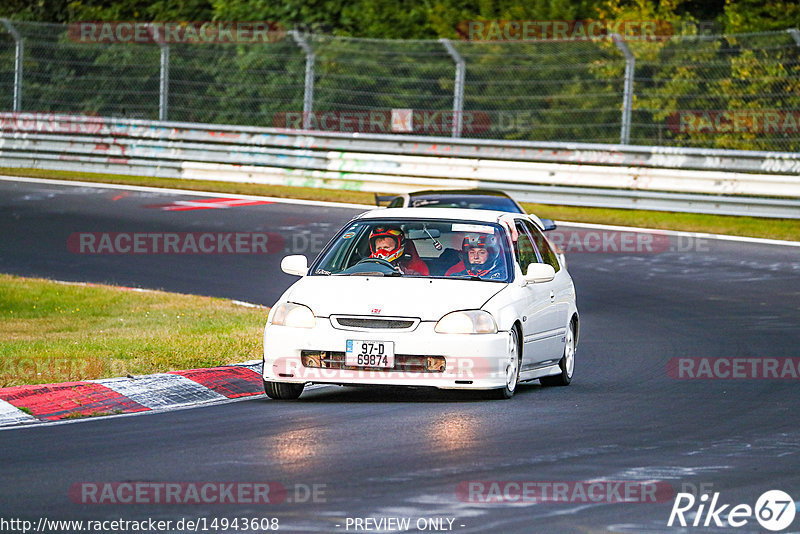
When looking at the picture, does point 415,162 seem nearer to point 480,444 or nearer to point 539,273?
point 539,273

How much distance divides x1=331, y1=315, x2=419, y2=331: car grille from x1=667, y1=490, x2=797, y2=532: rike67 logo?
10.8 ft

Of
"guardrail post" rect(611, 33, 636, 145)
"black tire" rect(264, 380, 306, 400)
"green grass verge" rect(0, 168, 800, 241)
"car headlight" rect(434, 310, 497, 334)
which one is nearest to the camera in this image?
"car headlight" rect(434, 310, 497, 334)

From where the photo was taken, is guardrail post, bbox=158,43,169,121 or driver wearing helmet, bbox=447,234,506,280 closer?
driver wearing helmet, bbox=447,234,506,280

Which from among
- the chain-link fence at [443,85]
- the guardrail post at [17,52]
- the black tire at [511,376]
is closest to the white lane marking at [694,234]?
the chain-link fence at [443,85]

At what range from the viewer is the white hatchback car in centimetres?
1002

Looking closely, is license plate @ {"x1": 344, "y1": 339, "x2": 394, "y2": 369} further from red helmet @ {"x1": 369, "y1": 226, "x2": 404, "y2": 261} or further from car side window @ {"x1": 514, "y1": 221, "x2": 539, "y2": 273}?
car side window @ {"x1": 514, "y1": 221, "x2": 539, "y2": 273}

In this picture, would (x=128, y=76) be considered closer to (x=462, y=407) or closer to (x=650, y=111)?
(x=650, y=111)

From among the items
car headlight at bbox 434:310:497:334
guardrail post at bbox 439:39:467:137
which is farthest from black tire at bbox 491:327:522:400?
guardrail post at bbox 439:39:467:137

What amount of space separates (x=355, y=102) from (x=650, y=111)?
18.8ft

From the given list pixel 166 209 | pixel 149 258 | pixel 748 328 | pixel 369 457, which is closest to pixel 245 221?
pixel 166 209

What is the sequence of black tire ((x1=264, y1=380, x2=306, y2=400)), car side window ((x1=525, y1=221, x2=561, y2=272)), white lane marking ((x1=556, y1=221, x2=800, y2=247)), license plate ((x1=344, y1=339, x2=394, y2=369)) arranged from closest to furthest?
license plate ((x1=344, y1=339, x2=394, y2=369)) → black tire ((x1=264, y1=380, x2=306, y2=400)) → car side window ((x1=525, y1=221, x2=561, y2=272)) → white lane marking ((x1=556, y1=221, x2=800, y2=247))

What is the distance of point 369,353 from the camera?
9.98 m

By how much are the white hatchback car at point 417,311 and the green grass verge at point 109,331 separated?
1.41 metres

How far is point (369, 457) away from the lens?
799cm
